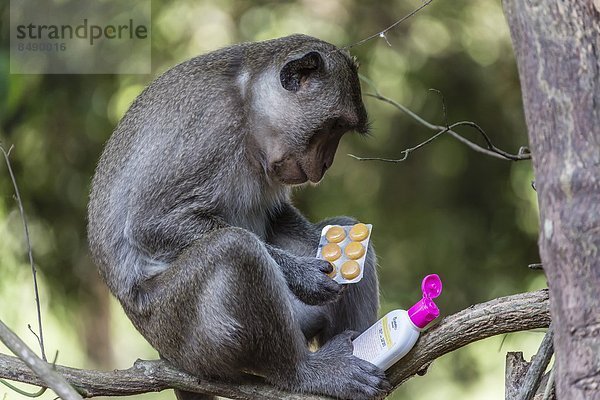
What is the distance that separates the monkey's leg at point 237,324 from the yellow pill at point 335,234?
593mm

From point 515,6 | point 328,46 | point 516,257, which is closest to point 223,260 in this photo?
point 328,46

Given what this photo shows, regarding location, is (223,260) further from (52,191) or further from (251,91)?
(52,191)

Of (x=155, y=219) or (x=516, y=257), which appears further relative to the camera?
(x=516, y=257)

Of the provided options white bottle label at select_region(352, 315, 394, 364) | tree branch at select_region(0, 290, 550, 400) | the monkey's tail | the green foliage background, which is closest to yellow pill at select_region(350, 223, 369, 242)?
white bottle label at select_region(352, 315, 394, 364)

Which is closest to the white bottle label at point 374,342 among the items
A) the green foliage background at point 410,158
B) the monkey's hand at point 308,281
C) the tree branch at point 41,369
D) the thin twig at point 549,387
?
the monkey's hand at point 308,281

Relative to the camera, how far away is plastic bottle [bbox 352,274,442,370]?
4.93 m

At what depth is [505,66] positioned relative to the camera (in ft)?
34.6

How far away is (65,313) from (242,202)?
4.32 metres

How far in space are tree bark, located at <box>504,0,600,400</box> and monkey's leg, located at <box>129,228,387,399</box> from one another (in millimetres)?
1984

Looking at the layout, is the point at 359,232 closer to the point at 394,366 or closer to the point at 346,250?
the point at 346,250

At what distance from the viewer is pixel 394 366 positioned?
207 inches

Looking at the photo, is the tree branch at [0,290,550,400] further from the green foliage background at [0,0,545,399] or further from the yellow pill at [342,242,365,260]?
the green foliage background at [0,0,545,399]

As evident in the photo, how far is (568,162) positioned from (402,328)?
185cm

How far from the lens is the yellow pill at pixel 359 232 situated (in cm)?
560
